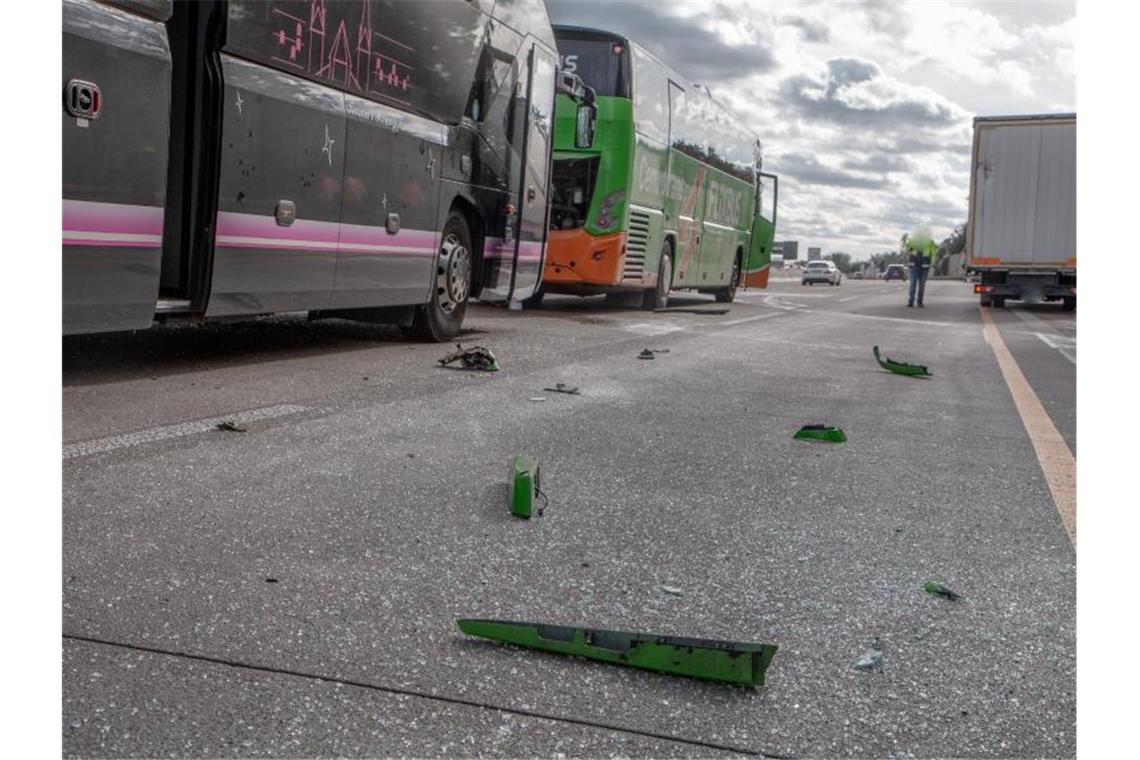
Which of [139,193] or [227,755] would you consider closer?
[227,755]

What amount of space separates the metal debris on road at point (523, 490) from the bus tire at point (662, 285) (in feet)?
46.8

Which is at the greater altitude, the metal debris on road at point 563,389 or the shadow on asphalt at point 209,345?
the shadow on asphalt at point 209,345

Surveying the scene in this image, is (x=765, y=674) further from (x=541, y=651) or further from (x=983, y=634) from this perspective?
(x=983, y=634)

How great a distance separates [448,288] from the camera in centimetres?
1040

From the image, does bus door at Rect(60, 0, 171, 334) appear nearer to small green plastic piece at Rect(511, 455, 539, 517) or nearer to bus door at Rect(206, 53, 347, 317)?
bus door at Rect(206, 53, 347, 317)

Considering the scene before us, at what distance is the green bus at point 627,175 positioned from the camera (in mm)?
16172

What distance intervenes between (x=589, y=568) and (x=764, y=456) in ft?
7.23

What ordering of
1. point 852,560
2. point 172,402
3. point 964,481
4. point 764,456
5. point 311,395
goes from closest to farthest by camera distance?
point 852,560
point 964,481
point 764,456
point 172,402
point 311,395

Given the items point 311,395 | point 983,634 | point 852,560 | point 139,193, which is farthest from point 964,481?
point 139,193

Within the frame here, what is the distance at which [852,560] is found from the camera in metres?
3.76

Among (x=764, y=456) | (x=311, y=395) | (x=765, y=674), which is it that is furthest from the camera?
(x=311, y=395)

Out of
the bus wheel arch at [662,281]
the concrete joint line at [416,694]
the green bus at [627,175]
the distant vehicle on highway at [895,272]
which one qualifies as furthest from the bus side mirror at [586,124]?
the distant vehicle on highway at [895,272]

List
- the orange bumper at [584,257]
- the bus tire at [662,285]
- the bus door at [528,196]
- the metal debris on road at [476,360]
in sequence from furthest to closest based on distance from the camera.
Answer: the bus tire at [662,285]
the orange bumper at [584,257]
the bus door at [528,196]
the metal debris on road at [476,360]

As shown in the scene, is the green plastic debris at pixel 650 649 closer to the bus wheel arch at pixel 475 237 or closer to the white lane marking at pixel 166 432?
the white lane marking at pixel 166 432
